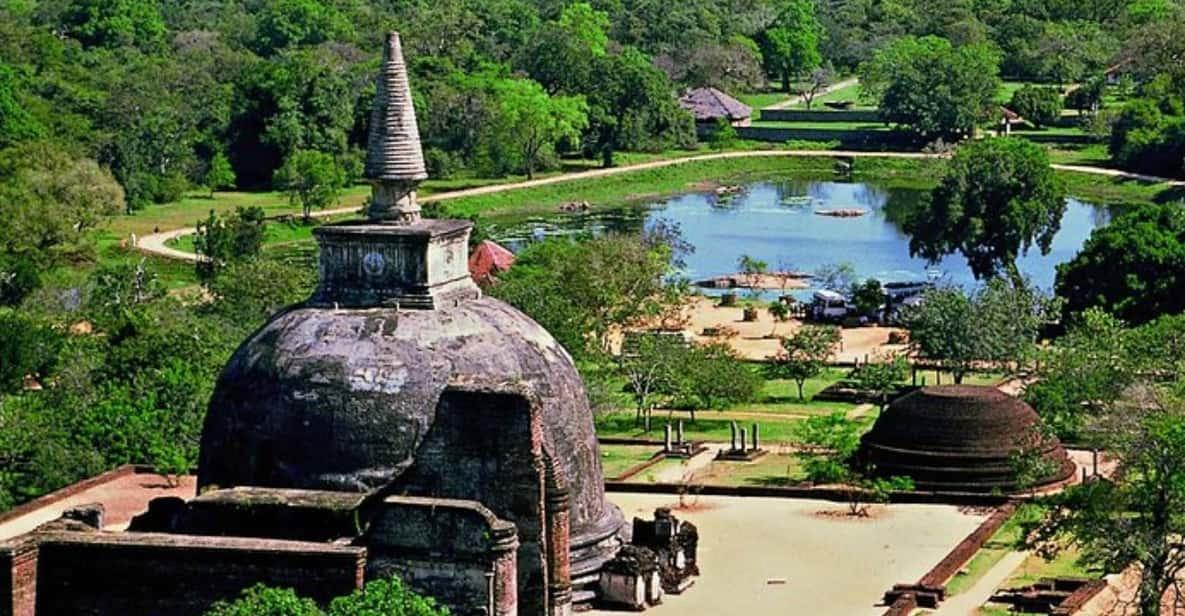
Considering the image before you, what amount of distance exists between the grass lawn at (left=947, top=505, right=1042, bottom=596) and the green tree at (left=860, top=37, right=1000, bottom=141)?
79.5 meters

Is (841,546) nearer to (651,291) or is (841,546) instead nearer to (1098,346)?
(1098,346)

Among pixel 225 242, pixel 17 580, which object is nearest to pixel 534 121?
pixel 225 242

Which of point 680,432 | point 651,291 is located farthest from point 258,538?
point 651,291

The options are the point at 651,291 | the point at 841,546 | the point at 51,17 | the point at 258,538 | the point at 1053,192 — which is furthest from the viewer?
the point at 51,17

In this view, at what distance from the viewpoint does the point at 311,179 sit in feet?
327

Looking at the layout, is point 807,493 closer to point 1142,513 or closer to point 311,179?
point 1142,513

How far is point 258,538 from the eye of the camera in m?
33.4

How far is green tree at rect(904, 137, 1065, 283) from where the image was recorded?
80.0m

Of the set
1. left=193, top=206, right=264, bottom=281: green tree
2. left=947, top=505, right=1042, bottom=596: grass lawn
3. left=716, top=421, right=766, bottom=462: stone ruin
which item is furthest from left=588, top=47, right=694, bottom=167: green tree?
left=947, top=505, right=1042, bottom=596: grass lawn

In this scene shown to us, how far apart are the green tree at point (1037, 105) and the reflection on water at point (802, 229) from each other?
13.0m

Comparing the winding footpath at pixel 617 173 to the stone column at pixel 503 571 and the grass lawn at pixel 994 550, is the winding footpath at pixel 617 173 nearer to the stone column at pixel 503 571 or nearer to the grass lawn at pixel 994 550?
the grass lawn at pixel 994 550

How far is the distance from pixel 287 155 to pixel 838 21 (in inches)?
2650

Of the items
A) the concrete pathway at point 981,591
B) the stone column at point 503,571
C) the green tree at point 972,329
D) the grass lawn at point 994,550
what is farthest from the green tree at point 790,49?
the stone column at point 503,571

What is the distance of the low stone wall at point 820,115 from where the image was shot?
13638cm
